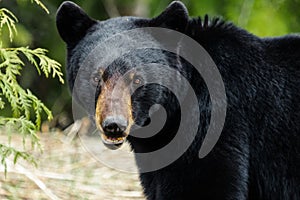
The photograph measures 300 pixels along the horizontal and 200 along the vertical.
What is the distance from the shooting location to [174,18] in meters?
4.88

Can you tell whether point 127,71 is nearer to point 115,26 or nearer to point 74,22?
point 115,26

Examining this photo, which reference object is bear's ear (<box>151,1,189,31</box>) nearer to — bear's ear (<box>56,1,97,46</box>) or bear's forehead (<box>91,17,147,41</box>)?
bear's forehead (<box>91,17,147,41</box>)

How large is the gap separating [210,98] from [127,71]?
1.80 feet

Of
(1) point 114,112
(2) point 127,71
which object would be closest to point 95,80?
(2) point 127,71

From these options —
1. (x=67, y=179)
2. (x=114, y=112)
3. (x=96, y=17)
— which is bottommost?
(x=67, y=179)

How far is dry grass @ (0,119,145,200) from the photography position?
5777 mm

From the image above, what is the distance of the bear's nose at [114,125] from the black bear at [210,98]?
0.09 m

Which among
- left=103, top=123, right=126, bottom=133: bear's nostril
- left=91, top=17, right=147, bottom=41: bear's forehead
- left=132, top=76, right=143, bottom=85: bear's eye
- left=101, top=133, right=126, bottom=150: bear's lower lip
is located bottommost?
left=101, top=133, right=126, bottom=150: bear's lower lip

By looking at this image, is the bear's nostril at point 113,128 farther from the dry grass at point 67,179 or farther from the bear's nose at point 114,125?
the dry grass at point 67,179

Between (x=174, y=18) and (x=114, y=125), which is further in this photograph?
(x=174, y=18)

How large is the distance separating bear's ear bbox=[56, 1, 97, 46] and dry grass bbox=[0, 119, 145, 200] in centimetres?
126

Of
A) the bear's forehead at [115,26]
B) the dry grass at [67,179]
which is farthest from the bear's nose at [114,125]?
the dry grass at [67,179]

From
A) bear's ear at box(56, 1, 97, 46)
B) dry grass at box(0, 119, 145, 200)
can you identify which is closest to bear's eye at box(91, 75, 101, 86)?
bear's ear at box(56, 1, 97, 46)

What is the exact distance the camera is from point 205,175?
4.71 meters
